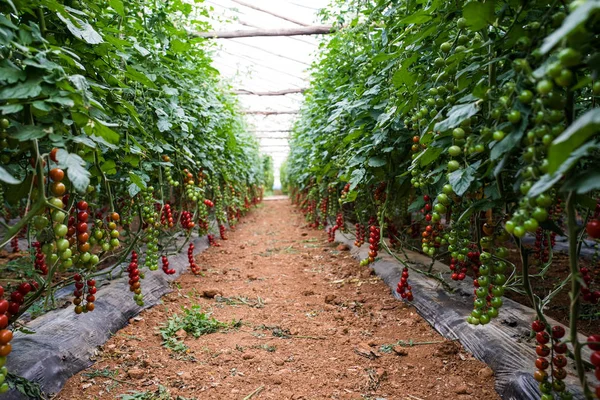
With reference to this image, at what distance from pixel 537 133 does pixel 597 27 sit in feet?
0.86

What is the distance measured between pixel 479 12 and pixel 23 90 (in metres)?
1.26

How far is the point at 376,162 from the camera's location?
2.47 m

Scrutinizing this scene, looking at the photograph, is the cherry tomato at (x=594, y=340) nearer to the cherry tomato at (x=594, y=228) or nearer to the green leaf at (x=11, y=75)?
the cherry tomato at (x=594, y=228)

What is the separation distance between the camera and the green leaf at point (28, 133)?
3.43 feet

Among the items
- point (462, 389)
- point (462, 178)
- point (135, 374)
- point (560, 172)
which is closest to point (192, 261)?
point (135, 374)

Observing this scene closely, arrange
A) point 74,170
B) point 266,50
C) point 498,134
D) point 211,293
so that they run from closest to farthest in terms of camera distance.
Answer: point 498,134
point 74,170
point 211,293
point 266,50

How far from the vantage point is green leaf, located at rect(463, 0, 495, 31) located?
1099 mm

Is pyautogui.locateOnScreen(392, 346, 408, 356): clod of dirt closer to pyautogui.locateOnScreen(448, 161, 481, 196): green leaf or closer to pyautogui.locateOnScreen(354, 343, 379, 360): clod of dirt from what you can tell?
pyautogui.locateOnScreen(354, 343, 379, 360): clod of dirt

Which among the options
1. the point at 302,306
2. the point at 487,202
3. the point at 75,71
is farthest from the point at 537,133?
the point at 302,306

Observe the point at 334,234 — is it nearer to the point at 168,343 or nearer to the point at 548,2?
the point at 168,343

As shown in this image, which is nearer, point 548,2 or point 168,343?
point 548,2

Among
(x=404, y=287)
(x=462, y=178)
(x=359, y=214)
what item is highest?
(x=462, y=178)

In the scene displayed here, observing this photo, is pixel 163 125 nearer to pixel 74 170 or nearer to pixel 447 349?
pixel 74 170

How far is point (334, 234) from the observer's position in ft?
17.1
